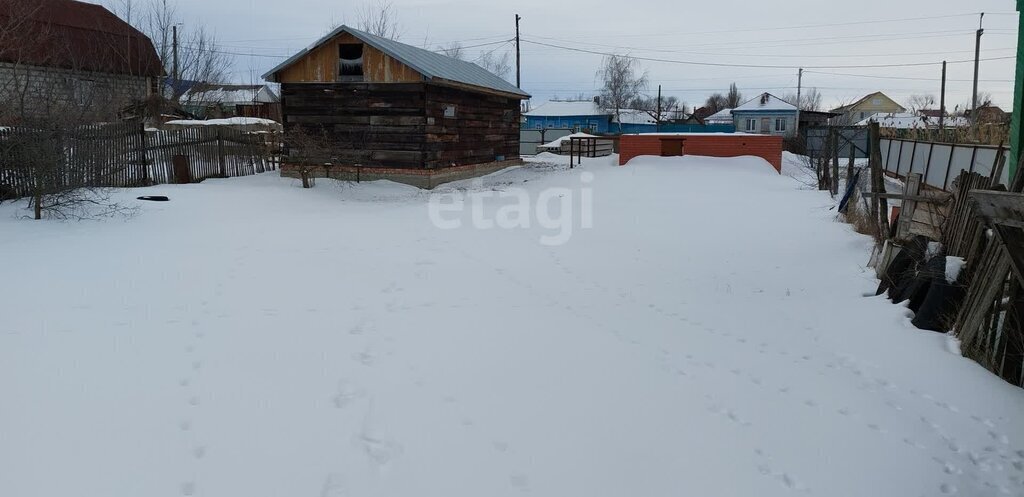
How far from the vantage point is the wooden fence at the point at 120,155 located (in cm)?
1031

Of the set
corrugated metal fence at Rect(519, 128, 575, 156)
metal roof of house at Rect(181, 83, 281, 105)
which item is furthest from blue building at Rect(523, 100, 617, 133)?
metal roof of house at Rect(181, 83, 281, 105)

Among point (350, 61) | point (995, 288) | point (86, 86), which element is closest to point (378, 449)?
point (995, 288)

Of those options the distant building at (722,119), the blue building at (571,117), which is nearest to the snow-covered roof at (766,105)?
the distant building at (722,119)

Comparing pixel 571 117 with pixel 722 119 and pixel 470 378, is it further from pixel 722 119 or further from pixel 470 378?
pixel 470 378

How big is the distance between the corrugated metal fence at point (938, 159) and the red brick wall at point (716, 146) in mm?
5780

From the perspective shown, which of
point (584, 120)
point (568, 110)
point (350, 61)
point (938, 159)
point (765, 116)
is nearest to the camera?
point (938, 159)

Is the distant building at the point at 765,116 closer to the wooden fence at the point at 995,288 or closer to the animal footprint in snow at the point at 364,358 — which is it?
the wooden fence at the point at 995,288

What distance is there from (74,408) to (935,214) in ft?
26.5

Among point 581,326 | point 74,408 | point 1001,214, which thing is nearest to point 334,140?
point 581,326

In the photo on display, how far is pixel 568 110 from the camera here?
64625mm

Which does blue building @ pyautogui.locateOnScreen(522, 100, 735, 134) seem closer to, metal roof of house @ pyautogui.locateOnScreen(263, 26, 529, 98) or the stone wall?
the stone wall

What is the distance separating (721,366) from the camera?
523 cm

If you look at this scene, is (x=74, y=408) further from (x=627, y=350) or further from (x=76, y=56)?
(x=76, y=56)

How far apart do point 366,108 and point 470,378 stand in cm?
1422
